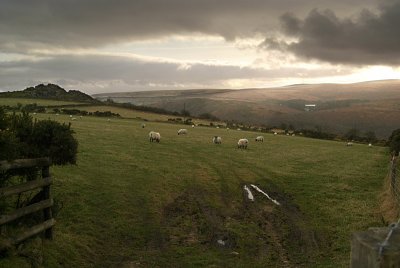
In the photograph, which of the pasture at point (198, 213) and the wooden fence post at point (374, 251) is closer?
the wooden fence post at point (374, 251)

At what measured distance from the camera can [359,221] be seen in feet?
70.3

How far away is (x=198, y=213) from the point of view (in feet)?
70.1

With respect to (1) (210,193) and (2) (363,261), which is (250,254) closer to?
(1) (210,193)

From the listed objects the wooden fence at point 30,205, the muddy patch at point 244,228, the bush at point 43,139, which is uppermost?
the bush at point 43,139

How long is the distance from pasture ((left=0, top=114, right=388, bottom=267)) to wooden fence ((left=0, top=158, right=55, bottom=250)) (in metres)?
0.54

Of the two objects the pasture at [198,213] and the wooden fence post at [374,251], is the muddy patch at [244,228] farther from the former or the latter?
the wooden fence post at [374,251]

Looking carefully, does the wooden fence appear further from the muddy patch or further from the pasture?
the muddy patch

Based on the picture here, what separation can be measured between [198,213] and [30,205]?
32.8 feet

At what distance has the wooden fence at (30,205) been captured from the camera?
454 inches

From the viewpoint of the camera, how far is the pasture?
51.6ft

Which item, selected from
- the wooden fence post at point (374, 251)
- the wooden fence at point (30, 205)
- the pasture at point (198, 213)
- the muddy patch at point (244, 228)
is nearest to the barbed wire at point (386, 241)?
the wooden fence post at point (374, 251)

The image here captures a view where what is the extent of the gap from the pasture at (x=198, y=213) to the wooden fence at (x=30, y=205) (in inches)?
21.4

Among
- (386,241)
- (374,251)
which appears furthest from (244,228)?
(374,251)

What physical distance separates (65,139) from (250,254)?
835 cm
